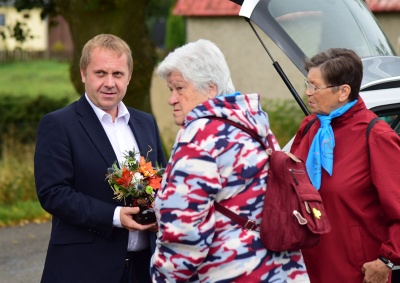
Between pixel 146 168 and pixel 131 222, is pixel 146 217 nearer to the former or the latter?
pixel 131 222

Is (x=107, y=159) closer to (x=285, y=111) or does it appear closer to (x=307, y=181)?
(x=307, y=181)

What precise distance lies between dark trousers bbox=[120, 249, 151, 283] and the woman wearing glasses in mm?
815

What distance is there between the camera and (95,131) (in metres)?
4.67

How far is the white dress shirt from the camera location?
4.69m

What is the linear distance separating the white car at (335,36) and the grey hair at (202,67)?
4.76 ft

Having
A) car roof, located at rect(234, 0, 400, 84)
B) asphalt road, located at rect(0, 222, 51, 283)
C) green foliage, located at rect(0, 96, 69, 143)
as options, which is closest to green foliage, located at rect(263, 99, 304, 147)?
green foliage, located at rect(0, 96, 69, 143)

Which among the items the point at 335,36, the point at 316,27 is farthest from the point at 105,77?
the point at 335,36

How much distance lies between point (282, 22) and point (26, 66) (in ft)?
184

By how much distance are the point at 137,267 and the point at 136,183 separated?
20.6 inches

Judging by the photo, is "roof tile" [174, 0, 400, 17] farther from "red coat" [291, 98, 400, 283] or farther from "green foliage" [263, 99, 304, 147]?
"red coat" [291, 98, 400, 283]

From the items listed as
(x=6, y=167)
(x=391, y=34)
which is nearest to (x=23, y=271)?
(x=6, y=167)

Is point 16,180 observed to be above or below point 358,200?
below

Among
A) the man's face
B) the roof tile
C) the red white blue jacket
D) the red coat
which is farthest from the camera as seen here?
the roof tile

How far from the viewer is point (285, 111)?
21.5m
